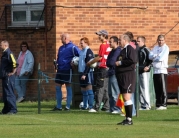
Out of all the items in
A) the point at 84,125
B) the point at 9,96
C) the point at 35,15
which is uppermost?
the point at 35,15

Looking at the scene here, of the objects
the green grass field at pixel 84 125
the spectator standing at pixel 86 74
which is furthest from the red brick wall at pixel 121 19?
the green grass field at pixel 84 125

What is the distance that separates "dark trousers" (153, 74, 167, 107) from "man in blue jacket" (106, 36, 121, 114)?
5.88ft

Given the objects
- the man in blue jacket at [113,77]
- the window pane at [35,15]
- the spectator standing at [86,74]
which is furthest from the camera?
the window pane at [35,15]

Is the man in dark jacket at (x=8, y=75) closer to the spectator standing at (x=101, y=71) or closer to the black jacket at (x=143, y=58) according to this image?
the spectator standing at (x=101, y=71)

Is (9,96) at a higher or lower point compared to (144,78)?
lower

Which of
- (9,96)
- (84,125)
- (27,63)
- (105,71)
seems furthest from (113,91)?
(27,63)

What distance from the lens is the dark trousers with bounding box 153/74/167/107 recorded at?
1942 cm

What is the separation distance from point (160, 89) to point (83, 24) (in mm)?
4473

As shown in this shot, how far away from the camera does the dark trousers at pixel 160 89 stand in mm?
19422

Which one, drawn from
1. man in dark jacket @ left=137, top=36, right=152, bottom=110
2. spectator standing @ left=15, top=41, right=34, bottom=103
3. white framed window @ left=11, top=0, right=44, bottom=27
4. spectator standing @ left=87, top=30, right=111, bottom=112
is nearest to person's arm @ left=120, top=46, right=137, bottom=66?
spectator standing @ left=87, top=30, right=111, bottom=112

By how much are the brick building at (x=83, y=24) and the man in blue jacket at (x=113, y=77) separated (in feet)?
16.7

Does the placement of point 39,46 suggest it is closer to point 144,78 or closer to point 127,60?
point 144,78

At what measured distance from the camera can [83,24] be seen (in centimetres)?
2309

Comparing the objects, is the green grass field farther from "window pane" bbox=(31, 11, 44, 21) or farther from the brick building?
"window pane" bbox=(31, 11, 44, 21)
